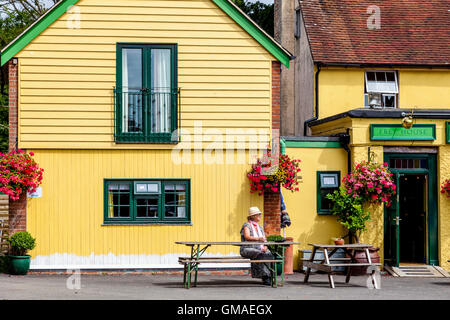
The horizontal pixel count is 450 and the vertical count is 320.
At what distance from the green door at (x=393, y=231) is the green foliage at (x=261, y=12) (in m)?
19.3

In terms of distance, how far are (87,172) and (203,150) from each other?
2.65m

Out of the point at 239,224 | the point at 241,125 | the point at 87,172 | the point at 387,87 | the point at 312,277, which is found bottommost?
the point at 312,277

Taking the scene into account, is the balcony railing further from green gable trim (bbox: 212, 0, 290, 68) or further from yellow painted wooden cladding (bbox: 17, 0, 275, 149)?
green gable trim (bbox: 212, 0, 290, 68)

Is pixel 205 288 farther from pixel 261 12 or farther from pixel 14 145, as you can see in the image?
pixel 261 12

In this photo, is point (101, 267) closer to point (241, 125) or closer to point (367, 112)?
point (241, 125)

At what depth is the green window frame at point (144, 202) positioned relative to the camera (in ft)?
55.5

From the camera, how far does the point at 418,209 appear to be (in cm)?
1861

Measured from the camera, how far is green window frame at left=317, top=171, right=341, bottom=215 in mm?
18438

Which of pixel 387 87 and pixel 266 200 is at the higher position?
pixel 387 87

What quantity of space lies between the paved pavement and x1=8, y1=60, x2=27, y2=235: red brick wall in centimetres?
114

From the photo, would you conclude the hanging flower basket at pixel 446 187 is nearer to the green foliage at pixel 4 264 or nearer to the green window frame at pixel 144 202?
the green window frame at pixel 144 202

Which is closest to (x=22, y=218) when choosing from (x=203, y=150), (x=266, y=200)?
(x=203, y=150)

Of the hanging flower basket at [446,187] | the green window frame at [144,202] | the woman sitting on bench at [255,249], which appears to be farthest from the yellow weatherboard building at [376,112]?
the woman sitting on bench at [255,249]

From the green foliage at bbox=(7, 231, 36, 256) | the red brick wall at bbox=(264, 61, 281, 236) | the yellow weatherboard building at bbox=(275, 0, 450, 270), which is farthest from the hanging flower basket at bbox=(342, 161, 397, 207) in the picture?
the green foliage at bbox=(7, 231, 36, 256)
